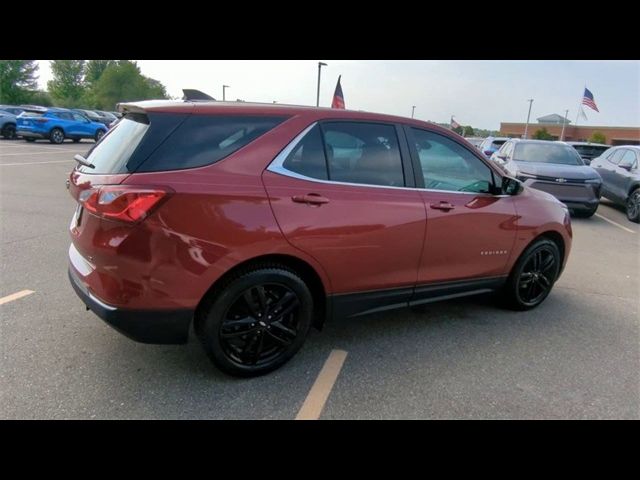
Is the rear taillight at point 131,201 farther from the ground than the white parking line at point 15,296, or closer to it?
farther from the ground

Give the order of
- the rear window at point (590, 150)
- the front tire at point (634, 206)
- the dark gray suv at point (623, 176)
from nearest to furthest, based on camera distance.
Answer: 1. the front tire at point (634, 206)
2. the dark gray suv at point (623, 176)
3. the rear window at point (590, 150)

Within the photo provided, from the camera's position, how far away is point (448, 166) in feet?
11.2

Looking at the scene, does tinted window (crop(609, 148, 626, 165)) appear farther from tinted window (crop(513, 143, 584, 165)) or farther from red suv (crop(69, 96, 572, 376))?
red suv (crop(69, 96, 572, 376))

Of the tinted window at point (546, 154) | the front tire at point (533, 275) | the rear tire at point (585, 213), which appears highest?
the tinted window at point (546, 154)

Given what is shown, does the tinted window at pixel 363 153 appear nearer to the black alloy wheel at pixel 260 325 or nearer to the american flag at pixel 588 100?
the black alloy wheel at pixel 260 325

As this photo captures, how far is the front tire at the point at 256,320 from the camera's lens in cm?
251

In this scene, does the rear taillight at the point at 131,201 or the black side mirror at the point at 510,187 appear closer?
the rear taillight at the point at 131,201

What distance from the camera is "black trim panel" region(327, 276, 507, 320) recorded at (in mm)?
2969

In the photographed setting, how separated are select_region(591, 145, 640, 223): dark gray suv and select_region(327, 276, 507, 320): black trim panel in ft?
24.8

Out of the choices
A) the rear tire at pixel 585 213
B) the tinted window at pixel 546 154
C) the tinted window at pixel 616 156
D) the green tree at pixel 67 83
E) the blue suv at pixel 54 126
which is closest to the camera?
the rear tire at pixel 585 213

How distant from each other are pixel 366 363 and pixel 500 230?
5.50 ft

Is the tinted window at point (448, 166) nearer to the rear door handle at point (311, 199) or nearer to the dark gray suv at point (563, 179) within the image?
the rear door handle at point (311, 199)

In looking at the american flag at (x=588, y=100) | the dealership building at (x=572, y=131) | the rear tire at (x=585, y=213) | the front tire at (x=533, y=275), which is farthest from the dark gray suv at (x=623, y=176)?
the dealership building at (x=572, y=131)
